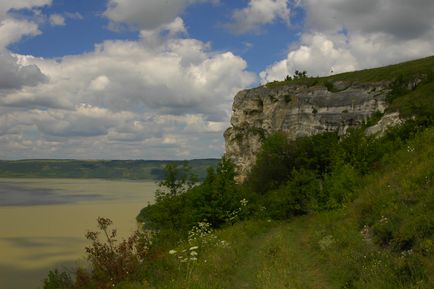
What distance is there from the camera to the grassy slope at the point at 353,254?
1084 cm

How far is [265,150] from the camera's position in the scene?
49.3 meters

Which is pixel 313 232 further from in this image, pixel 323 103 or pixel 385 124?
pixel 323 103

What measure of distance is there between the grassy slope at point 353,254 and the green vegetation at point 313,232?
0.04 meters

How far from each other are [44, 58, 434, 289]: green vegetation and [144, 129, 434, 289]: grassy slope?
0.13 feet

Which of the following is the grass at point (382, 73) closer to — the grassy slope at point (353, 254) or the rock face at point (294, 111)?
the rock face at point (294, 111)

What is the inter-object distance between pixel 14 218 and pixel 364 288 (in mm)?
86403

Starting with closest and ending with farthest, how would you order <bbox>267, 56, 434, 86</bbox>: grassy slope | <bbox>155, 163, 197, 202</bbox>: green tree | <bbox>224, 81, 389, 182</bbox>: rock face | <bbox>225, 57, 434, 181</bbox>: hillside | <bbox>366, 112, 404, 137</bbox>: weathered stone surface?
<bbox>155, 163, 197, 202</bbox>: green tree < <bbox>366, 112, 404, 137</bbox>: weathered stone surface < <bbox>225, 57, 434, 181</bbox>: hillside < <bbox>267, 56, 434, 86</bbox>: grassy slope < <bbox>224, 81, 389, 182</bbox>: rock face

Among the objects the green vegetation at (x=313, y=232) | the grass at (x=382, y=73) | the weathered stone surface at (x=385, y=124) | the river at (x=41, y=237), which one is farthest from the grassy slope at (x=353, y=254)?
the grass at (x=382, y=73)

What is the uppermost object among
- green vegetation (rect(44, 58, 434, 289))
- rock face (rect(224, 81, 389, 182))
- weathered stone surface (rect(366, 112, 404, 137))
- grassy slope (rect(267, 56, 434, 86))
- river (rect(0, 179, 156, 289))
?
grassy slope (rect(267, 56, 434, 86))

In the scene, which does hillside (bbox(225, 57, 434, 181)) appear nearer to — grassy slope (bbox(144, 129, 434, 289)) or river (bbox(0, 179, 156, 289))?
grassy slope (bbox(144, 129, 434, 289))

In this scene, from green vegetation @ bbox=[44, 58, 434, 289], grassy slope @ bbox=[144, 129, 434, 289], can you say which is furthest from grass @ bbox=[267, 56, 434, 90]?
grassy slope @ bbox=[144, 129, 434, 289]

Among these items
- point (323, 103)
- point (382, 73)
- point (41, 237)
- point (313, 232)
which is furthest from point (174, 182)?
point (382, 73)

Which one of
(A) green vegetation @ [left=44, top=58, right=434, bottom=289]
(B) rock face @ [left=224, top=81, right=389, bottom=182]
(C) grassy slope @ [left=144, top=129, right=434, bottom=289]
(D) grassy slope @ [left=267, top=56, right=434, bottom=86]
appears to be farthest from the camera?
(B) rock face @ [left=224, top=81, right=389, bottom=182]

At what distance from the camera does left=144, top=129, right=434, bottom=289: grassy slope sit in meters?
10.8
